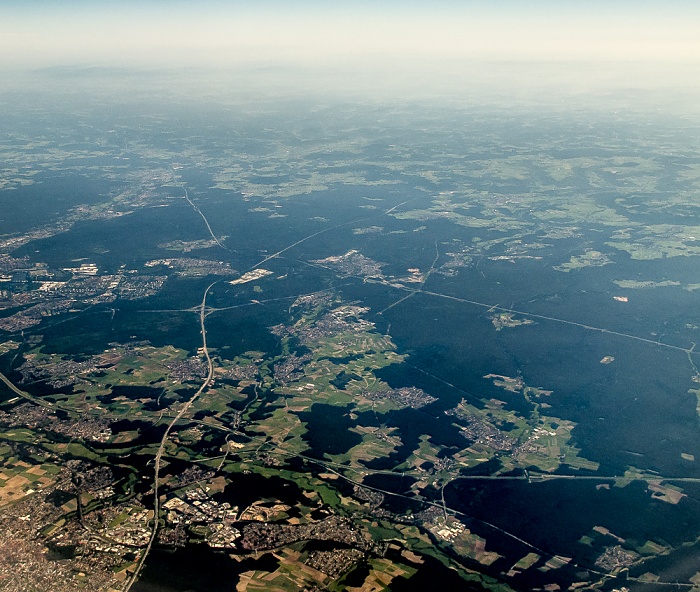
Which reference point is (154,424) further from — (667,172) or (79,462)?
(667,172)

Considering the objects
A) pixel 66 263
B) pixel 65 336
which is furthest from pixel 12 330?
pixel 66 263

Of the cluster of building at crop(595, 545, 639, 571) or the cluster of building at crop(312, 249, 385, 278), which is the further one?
the cluster of building at crop(312, 249, 385, 278)

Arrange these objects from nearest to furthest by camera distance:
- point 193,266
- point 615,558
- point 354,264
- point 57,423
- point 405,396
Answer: point 615,558, point 57,423, point 405,396, point 193,266, point 354,264

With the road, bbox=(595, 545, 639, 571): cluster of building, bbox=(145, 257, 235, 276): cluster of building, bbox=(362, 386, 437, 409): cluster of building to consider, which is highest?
bbox=(145, 257, 235, 276): cluster of building

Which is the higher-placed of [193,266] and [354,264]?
[193,266]

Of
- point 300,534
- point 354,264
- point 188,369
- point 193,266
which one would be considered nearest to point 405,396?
point 300,534

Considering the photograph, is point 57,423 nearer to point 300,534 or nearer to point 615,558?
point 300,534

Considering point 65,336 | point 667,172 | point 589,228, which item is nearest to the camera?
point 65,336

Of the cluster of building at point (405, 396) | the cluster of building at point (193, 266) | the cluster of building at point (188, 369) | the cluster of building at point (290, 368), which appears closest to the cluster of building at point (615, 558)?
the cluster of building at point (405, 396)

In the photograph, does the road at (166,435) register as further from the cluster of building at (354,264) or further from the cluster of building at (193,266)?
the cluster of building at (354,264)

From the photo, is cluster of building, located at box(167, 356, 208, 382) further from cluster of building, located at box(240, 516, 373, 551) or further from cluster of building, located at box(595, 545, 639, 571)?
cluster of building, located at box(595, 545, 639, 571)

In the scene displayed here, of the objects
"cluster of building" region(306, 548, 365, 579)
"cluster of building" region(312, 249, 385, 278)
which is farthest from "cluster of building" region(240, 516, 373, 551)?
"cluster of building" region(312, 249, 385, 278)
